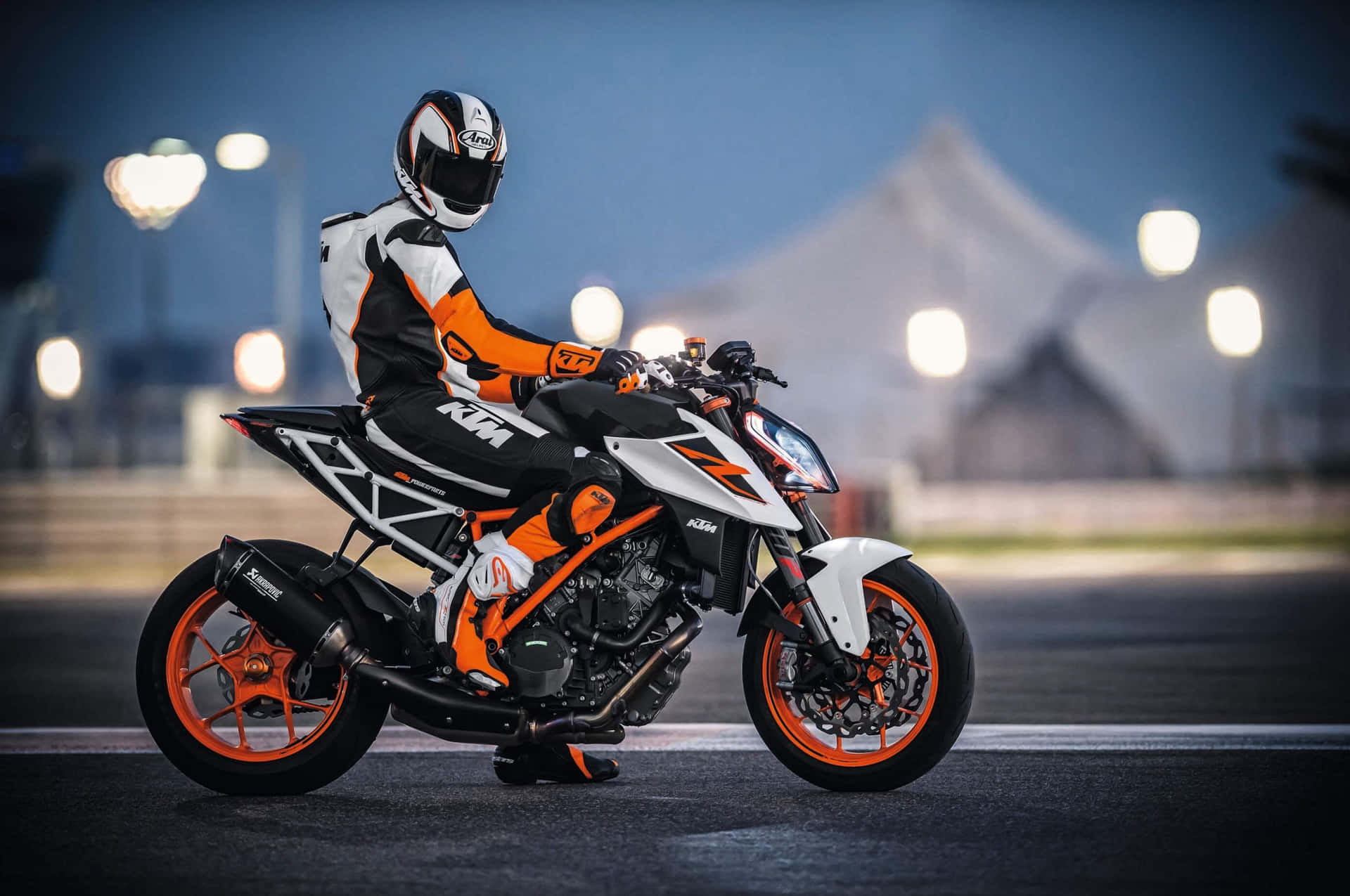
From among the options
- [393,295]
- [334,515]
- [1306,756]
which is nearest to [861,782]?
[1306,756]

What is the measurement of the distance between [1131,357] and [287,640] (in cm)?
5228

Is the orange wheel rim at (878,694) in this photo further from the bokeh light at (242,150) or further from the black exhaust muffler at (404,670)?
the bokeh light at (242,150)

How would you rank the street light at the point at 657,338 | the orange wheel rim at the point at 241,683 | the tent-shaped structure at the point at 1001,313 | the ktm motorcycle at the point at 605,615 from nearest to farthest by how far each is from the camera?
the ktm motorcycle at the point at 605,615, the orange wheel rim at the point at 241,683, the street light at the point at 657,338, the tent-shaped structure at the point at 1001,313

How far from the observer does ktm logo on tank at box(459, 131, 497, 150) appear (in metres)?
6.34

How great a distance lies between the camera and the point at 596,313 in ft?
63.5

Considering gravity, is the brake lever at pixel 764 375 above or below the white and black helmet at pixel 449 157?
below

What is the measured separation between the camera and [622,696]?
Result: 608 cm

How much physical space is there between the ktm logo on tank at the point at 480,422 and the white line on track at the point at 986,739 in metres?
1.80

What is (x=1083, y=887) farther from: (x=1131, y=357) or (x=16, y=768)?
(x=1131, y=357)

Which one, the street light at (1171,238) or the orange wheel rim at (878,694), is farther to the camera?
the street light at (1171,238)

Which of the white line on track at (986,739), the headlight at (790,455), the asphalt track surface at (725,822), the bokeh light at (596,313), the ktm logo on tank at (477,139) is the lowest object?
the white line on track at (986,739)

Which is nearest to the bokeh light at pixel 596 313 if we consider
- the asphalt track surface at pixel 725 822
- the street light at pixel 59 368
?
the asphalt track surface at pixel 725 822

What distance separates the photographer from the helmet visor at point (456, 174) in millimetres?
6345

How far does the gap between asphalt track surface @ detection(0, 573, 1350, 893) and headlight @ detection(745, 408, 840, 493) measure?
107cm
